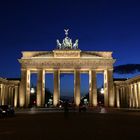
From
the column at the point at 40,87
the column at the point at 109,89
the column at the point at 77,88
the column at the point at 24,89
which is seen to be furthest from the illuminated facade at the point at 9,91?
the column at the point at 109,89

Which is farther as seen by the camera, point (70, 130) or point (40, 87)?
point (40, 87)

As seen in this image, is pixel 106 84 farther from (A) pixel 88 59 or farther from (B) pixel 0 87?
(B) pixel 0 87

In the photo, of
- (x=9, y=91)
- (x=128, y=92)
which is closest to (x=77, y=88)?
(x=128, y=92)

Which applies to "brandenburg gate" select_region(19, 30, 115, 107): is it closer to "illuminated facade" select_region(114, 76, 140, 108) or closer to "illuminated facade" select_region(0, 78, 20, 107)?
"illuminated facade" select_region(0, 78, 20, 107)

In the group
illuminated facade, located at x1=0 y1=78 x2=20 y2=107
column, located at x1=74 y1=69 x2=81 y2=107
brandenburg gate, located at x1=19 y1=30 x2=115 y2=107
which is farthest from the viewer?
brandenburg gate, located at x1=19 y1=30 x2=115 y2=107

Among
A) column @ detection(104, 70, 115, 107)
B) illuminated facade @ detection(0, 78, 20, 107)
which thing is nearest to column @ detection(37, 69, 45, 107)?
illuminated facade @ detection(0, 78, 20, 107)

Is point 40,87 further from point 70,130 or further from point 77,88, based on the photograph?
point 70,130

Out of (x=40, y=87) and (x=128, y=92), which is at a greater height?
(x=40, y=87)

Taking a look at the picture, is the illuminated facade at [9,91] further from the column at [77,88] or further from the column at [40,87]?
the column at [77,88]

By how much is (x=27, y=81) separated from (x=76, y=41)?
18.2 metres

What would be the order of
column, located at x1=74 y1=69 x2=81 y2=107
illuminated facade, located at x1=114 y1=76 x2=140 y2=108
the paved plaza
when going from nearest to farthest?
the paved plaza
illuminated facade, located at x1=114 y1=76 x2=140 y2=108
column, located at x1=74 y1=69 x2=81 y2=107

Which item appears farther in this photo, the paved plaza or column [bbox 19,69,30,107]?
column [bbox 19,69,30,107]

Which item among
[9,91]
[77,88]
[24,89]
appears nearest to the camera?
[77,88]

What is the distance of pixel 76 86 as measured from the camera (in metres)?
85.4
